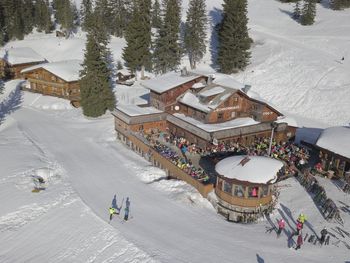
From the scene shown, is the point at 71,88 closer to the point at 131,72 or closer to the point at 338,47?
the point at 131,72

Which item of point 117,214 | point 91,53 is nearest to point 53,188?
point 117,214

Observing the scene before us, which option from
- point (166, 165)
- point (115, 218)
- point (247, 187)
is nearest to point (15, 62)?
point (166, 165)

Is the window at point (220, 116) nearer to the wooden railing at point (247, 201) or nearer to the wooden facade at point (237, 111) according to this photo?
the wooden facade at point (237, 111)

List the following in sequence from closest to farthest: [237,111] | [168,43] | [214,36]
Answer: [237,111]
[168,43]
[214,36]

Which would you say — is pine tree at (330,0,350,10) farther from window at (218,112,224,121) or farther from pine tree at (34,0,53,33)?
pine tree at (34,0,53,33)

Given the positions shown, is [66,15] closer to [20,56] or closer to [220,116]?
[20,56]

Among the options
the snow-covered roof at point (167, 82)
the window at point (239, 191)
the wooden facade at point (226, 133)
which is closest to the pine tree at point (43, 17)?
the snow-covered roof at point (167, 82)
